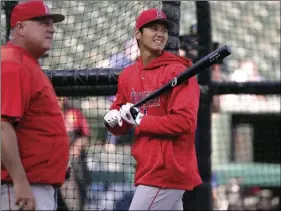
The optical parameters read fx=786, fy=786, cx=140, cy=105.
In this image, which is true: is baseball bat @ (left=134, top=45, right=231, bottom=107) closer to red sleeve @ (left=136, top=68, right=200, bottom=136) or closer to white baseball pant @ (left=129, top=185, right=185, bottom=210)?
red sleeve @ (left=136, top=68, right=200, bottom=136)

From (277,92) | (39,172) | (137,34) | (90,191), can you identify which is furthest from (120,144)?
(39,172)

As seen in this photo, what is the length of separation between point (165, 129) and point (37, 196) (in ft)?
2.21

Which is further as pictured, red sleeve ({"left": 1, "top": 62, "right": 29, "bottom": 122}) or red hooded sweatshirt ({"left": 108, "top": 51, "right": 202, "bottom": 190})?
red hooded sweatshirt ({"left": 108, "top": 51, "right": 202, "bottom": 190})

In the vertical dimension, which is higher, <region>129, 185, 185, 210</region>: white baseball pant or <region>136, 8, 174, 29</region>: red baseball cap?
<region>136, 8, 174, 29</region>: red baseball cap

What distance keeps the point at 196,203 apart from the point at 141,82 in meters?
1.91

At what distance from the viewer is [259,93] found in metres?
6.08

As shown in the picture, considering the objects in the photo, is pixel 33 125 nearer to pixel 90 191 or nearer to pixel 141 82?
pixel 141 82

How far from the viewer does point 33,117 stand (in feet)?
11.1

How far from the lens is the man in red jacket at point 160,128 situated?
366cm

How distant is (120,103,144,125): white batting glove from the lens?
3713 millimetres

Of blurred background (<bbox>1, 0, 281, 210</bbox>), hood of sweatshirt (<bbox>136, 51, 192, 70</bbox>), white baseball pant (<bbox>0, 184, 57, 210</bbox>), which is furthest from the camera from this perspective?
blurred background (<bbox>1, 0, 281, 210</bbox>)

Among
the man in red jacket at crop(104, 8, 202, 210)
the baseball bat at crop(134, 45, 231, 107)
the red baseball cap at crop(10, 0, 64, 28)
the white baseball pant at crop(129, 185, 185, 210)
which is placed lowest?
the white baseball pant at crop(129, 185, 185, 210)

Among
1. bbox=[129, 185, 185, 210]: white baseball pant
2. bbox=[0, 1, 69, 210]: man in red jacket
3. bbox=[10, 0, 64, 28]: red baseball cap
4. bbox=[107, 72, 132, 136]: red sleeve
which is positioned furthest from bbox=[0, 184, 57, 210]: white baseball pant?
bbox=[10, 0, 64, 28]: red baseball cap

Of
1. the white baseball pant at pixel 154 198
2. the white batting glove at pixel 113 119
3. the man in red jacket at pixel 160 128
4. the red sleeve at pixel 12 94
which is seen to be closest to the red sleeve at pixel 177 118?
the man in red jacket at pixel 160 128
